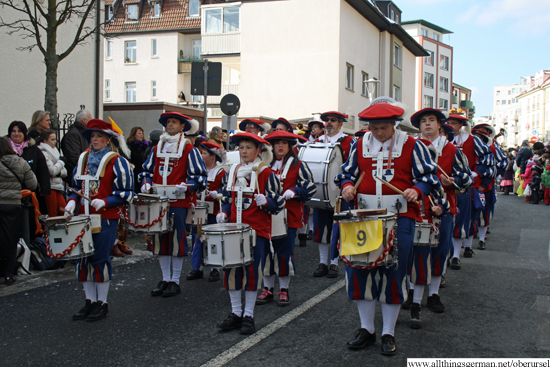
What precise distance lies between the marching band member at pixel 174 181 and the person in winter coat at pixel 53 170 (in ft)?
7.72

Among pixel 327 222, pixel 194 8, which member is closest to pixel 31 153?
pixel 327 222

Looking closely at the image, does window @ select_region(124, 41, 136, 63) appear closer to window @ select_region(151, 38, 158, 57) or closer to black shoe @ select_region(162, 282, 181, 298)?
window @ select_region(151, 38, 158, 57)

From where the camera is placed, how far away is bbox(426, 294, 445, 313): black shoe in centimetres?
558

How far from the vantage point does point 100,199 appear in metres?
5.23

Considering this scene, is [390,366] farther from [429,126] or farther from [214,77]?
[214,77]

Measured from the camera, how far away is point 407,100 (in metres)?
40.0

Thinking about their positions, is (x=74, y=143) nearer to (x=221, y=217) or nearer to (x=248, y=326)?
(x=221, y=217)

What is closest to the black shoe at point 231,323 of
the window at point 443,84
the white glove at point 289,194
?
the white glove at point 289,194

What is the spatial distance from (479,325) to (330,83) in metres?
21.8

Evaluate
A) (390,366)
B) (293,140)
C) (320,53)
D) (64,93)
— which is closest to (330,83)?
(320,53)

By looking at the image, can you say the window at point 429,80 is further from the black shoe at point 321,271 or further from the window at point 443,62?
the black shoe at point 321,271

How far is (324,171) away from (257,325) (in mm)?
2696

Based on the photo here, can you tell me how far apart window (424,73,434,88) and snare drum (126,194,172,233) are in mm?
60503

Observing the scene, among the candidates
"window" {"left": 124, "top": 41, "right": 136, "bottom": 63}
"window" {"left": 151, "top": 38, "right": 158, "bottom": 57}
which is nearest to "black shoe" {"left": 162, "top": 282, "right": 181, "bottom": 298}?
"window" {"left": 151, "top": 38, "right": 158, "bottom": 57}
